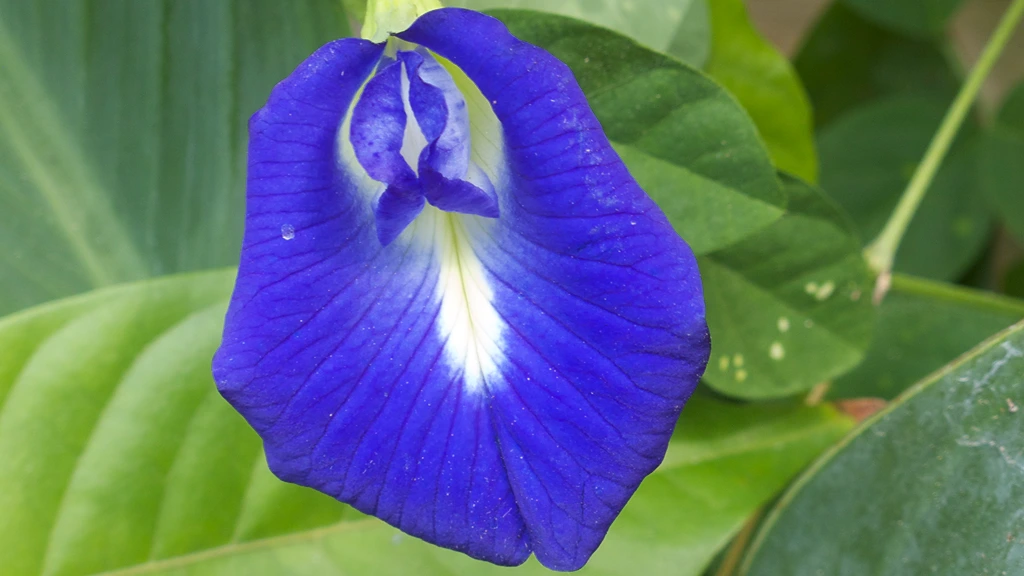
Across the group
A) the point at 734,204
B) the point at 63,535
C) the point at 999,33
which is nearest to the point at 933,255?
the point at 999,33

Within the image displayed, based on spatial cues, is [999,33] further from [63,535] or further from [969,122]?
[63,535]

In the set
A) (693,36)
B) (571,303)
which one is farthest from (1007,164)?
(571,303)

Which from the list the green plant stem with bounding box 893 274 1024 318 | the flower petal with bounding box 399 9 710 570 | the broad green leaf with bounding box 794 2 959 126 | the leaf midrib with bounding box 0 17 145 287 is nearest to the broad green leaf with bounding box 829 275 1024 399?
the green plant stem with bounding box 893 274 1024 318

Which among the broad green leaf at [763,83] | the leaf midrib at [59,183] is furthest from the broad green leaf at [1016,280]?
the leaf midrib at [59,183]

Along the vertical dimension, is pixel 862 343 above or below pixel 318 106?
below

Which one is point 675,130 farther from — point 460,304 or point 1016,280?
point 1016,280

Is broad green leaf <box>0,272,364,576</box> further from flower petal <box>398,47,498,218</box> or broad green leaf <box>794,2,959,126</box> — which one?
broad green leaf <box>794,2,959,126</box>
